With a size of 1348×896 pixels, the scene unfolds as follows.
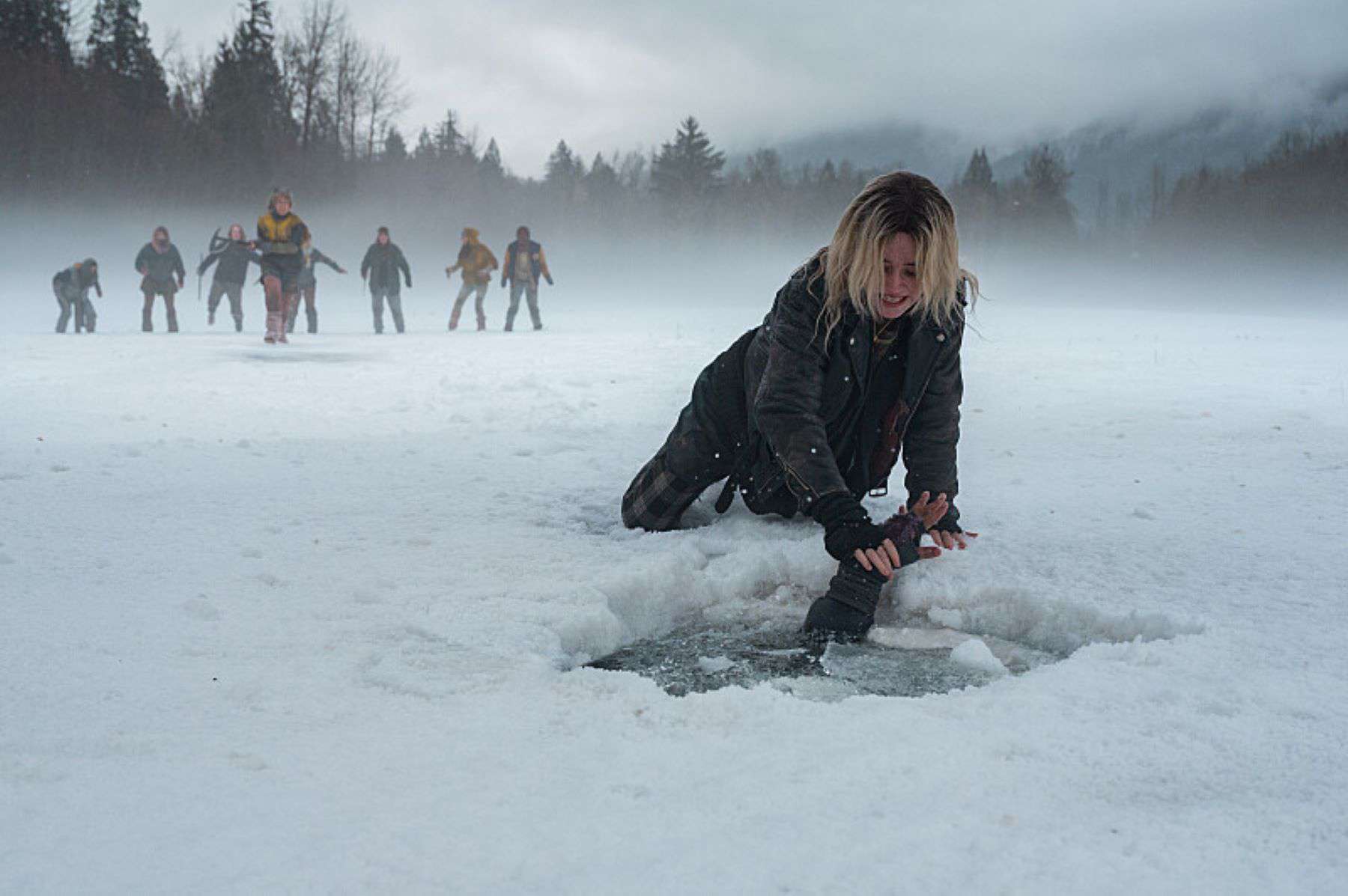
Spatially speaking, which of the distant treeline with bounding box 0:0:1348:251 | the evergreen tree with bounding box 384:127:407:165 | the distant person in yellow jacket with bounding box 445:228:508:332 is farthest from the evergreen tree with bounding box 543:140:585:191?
the distant person in yellow jacket with bounding box 445:228:508:332

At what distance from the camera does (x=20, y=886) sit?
4.74 feet

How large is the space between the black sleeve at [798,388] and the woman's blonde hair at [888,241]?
0.10 m

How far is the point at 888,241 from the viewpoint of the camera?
8.78 feet

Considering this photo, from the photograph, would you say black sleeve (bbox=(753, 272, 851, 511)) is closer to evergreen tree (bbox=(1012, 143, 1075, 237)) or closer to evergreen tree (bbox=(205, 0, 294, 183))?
evergreen tree (bbox=(205, 0, 294, 183))

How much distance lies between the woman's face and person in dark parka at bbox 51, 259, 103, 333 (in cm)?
1583

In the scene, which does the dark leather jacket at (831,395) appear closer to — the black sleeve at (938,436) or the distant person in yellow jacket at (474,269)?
the black sleeve at (938,436)

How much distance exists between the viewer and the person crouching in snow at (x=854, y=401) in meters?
2.67

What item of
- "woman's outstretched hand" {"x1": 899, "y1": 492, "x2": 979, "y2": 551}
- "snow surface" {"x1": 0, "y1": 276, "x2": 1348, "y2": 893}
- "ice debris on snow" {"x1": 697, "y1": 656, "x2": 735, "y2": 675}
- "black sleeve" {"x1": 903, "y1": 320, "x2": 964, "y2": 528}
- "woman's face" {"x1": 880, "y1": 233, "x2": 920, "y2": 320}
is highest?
"woman's face" {"x1": 880, "y1": 233, "x2": 920, "y2": 320}

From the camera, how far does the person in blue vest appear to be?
53.1 feet

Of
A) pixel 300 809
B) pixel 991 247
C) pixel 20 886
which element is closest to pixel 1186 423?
pixel 300 809

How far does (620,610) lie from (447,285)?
39.9 metres

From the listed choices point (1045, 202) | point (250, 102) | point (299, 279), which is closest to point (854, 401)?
point (299, 279)

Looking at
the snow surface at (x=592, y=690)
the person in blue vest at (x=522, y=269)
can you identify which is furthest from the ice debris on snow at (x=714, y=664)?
the person in blue vest at (x=522, y=269)

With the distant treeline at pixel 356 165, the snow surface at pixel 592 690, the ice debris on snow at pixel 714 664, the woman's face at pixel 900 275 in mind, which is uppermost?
the distant treeline at pixel 356 165
